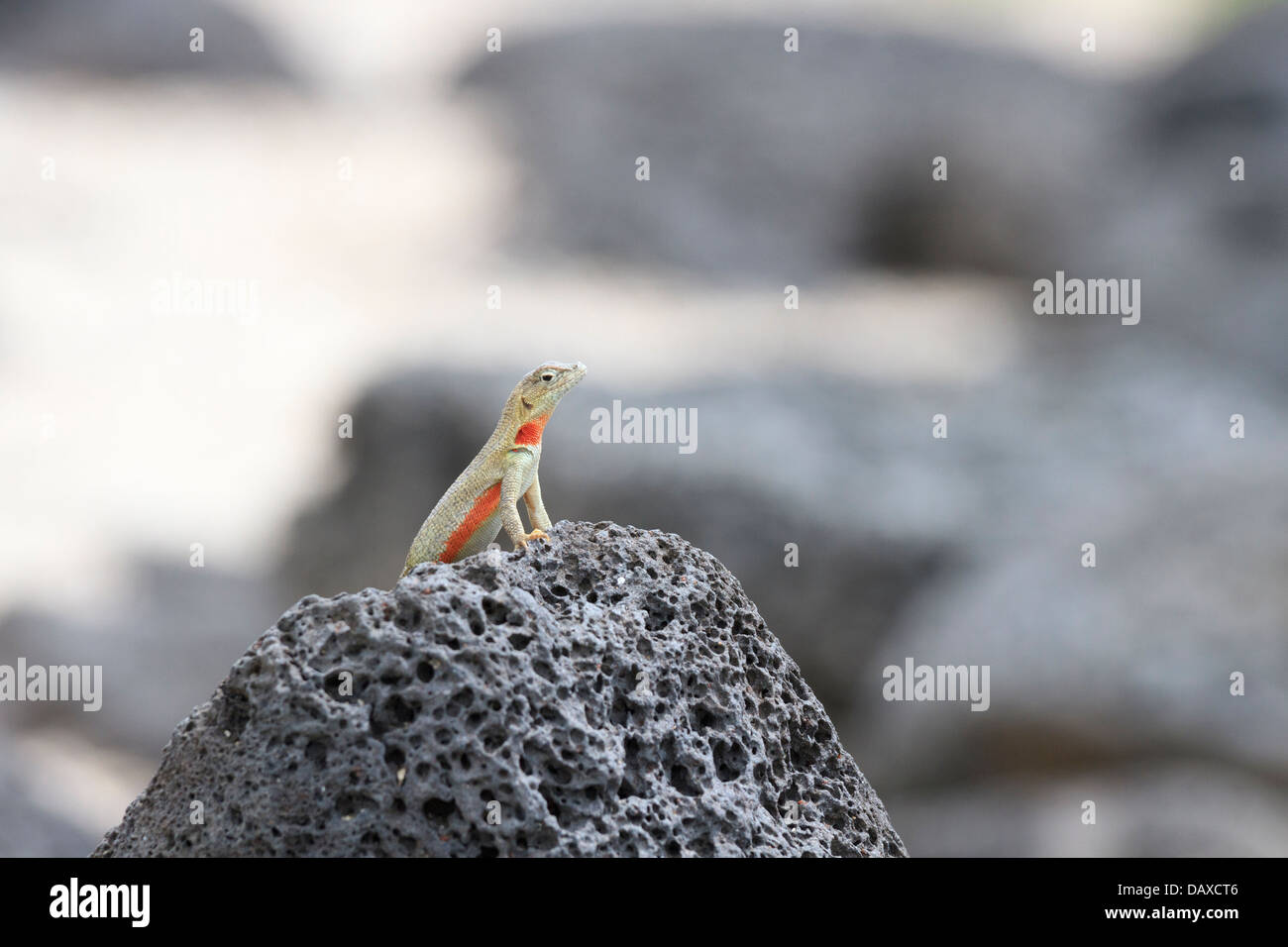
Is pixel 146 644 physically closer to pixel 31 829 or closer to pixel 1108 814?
pixel 31 829

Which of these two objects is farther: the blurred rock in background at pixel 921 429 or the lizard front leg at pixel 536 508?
the blurred rock in background at pixel 921 429

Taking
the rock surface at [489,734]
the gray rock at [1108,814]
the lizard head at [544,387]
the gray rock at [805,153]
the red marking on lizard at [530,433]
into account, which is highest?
the gray rock at [805,153]

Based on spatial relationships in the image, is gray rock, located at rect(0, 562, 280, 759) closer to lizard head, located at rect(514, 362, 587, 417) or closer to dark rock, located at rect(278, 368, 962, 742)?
dark rock, located at rect(278, 368, 962, 742)

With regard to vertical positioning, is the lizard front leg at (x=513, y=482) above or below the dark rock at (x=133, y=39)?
below

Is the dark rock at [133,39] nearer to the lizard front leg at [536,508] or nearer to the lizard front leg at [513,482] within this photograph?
the lizard front leg at [536,508]

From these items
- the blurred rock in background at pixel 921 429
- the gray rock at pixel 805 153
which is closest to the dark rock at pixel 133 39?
the blurred rock in background at pixel 921 429

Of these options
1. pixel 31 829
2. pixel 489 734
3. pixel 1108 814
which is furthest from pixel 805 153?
pixel 489 734

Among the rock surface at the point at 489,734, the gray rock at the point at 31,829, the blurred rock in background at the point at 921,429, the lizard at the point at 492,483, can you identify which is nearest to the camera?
the rock surface at the point at 489,734

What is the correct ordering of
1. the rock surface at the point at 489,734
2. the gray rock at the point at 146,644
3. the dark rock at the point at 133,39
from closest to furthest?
the rock surface at the point at 489,734 → the gray rock at the point at 146,644 → the dark rock at the point at 133,39

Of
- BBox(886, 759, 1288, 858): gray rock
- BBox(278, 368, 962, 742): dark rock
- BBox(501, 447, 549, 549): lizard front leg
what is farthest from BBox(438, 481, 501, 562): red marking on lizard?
BBox(278, 368, 962, 742): dark rock
